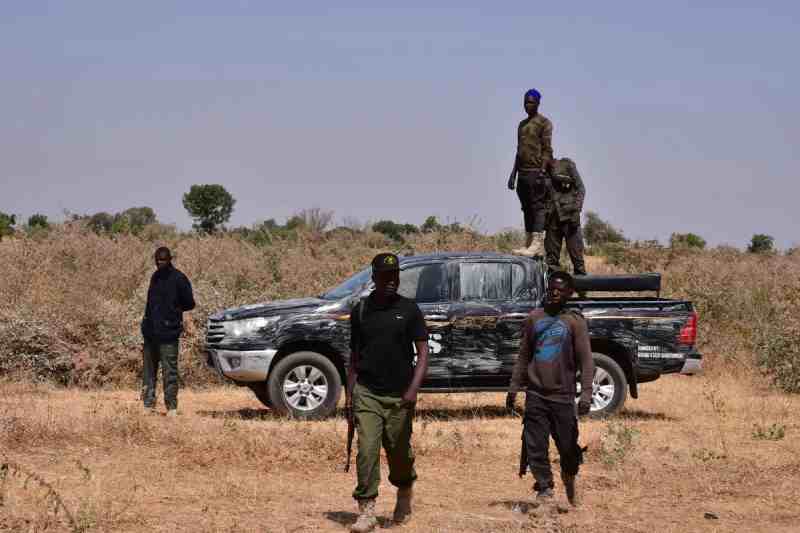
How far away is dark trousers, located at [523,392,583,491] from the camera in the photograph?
9.14 metres

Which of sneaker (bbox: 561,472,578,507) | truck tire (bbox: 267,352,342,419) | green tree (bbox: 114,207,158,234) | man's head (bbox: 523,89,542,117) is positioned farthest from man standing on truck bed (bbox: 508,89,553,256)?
green tree (bbox: 114,207,158,234)

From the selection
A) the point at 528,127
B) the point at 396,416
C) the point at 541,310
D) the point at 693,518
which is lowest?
the point at 693,518

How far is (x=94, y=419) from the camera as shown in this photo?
13.0 meters

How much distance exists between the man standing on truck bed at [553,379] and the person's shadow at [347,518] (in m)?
1.14

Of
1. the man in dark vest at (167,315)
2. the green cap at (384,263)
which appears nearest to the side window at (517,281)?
the man in dark vest at (167,315)

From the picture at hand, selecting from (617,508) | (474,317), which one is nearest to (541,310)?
(617,508)

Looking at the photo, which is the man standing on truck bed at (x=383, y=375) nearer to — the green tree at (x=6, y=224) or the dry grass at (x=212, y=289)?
the dry grass at (x=212, y=289)

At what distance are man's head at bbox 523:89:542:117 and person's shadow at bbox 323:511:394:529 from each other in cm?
776

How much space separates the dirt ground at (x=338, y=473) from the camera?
360 inches

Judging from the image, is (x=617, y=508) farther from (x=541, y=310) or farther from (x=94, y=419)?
(x=94, y=419)

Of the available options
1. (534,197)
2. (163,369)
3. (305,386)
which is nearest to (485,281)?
(534,197)

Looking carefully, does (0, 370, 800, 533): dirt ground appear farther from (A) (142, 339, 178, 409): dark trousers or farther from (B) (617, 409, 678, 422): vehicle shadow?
(A) (142, 339, 178, 409): dark trousers

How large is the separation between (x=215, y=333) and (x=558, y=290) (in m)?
6.20

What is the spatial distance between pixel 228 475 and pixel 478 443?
9.66 feet
